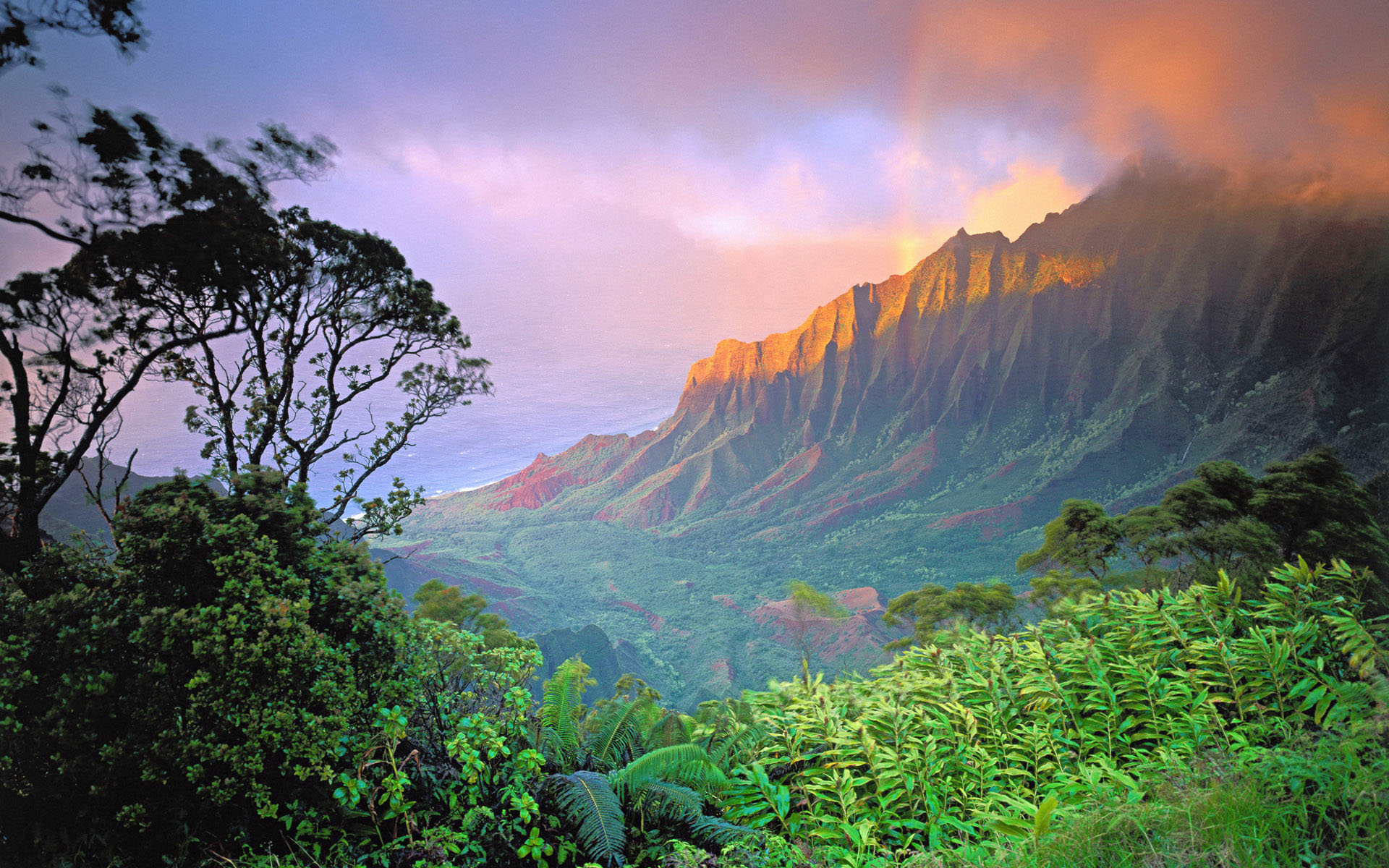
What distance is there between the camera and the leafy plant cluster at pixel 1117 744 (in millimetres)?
2012

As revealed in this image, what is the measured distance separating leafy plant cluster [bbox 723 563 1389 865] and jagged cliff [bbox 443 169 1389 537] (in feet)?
11.1

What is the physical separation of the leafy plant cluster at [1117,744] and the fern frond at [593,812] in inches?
32.6

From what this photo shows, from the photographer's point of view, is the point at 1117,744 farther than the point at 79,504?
No

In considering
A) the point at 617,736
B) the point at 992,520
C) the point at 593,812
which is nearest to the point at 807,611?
the point at 992,520

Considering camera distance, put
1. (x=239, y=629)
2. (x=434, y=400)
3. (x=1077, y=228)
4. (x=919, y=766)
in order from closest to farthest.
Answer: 1. (x=239, y=629)
2. (x=919, y=766)
3. (x=434, y=400)
4. (x=1077, y=228)

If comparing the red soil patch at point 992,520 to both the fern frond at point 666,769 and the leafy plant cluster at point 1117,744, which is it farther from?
the fern frond at point 666,769

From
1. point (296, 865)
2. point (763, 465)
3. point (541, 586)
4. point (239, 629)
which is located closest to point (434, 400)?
point (239, 629)

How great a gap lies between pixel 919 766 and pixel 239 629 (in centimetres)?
387

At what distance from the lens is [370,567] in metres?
3.57

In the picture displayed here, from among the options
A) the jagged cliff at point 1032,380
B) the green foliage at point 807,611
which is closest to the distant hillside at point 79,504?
the jagged cliff at point 1032,380

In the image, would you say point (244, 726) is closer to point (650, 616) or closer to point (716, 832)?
point (716, 832)

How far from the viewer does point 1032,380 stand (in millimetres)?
75000

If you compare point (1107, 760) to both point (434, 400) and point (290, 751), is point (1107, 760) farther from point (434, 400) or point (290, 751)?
point (434, 400)

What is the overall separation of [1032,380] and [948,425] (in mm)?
13142
